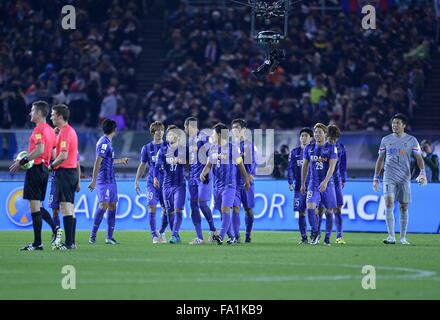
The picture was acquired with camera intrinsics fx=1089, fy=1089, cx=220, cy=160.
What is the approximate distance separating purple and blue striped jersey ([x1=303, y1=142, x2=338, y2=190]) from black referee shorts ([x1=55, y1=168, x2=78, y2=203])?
4859 mm

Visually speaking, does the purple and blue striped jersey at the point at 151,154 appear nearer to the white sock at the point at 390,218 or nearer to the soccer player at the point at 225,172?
the soccer player at the point at 225,172

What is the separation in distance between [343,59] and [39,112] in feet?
62.7

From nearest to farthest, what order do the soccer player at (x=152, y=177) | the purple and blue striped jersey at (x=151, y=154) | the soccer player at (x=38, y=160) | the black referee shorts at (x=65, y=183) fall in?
the soccer player at (x=38, y=160) → the black referee shorts at (x=65, y=183) → the soccer player at (x=152, y=177) → the purple and blue striped jersey at (x=151, y=154)

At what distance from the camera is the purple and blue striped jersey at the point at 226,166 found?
19719mm

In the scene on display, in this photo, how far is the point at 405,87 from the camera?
33938 mm

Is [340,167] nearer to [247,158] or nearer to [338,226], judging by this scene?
[338,226]

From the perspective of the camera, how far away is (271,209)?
26969mm

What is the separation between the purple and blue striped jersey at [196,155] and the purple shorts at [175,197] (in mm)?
239

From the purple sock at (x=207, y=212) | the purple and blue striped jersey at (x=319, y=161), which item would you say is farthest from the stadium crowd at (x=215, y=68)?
the purple sock at (x=207, y=212)

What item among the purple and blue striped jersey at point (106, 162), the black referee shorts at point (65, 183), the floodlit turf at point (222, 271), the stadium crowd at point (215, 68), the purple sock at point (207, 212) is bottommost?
the floodlit turf at point (222, 271)

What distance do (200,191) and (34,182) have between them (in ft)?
12.8
